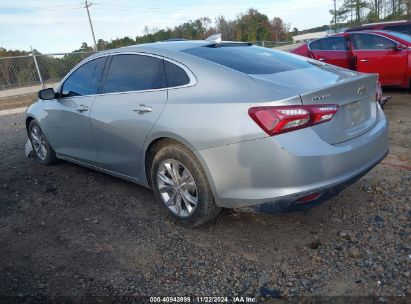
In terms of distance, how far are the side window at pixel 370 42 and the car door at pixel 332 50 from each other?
26 centimetres

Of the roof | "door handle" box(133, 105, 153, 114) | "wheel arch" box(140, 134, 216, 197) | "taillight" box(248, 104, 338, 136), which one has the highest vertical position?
the roof

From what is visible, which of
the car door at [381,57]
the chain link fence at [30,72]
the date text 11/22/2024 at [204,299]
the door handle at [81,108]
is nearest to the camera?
the date text 11/22/2024 at [204,299]

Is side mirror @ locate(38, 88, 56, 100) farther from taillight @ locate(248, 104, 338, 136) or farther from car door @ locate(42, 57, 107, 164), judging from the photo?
taillight @ locate(248, 104, 338, 136)

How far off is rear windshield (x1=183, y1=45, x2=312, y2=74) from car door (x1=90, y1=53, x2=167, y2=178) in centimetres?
48

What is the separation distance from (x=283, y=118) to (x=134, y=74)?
1765 mm

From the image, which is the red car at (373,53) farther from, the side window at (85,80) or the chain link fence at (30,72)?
the chain link fence at (30,72)

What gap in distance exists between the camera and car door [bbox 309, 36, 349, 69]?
9.09 metres

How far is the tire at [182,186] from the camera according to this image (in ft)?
10.3

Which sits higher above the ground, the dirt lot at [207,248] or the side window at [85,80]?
the side window at [85,80]

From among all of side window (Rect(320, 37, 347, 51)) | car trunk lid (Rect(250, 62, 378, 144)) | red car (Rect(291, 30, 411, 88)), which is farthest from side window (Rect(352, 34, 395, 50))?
car trunk lid (Rect(250, 62, 378, 144))

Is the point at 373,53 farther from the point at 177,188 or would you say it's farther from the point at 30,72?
the point at 30,72

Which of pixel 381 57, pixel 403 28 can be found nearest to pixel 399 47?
pixel 381 57

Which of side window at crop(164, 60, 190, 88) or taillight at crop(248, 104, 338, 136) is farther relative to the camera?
side window at crop(164, 60, 190, 88)

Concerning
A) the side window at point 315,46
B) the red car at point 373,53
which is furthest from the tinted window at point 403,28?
the side window at point 315,46
